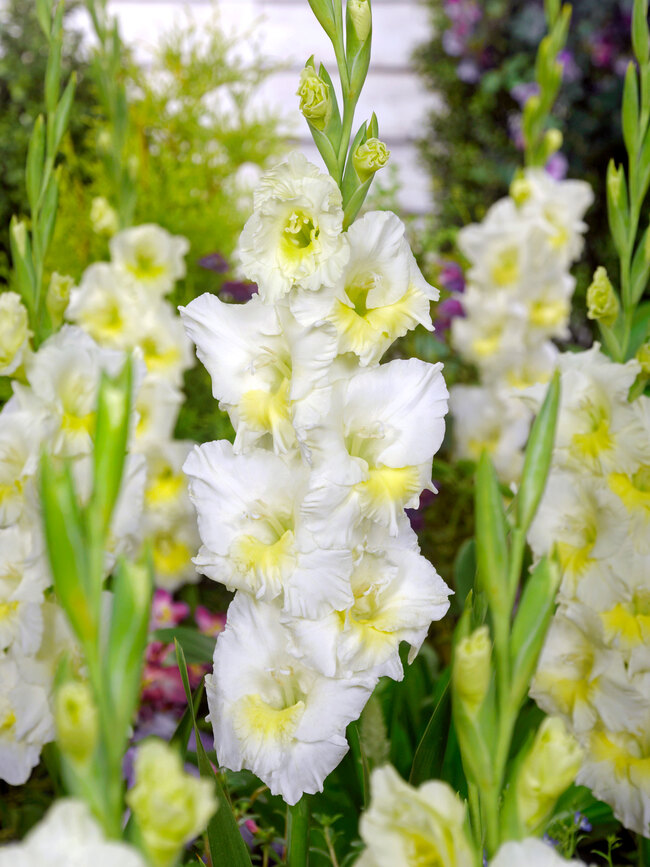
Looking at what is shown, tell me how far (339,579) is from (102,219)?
92cm

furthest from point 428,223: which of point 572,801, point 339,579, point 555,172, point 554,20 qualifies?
point 339,579

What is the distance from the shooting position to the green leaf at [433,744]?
26.9 inches

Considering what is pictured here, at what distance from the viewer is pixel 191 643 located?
102 cm

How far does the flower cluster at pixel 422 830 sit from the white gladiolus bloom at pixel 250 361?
27cm

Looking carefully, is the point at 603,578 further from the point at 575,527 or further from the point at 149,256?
the point at 149,256

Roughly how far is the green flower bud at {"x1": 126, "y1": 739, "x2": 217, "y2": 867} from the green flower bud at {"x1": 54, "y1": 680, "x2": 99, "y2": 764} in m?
0.03

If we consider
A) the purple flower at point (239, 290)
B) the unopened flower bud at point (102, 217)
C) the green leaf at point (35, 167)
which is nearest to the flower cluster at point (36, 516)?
the green leaf at point (35, 167)

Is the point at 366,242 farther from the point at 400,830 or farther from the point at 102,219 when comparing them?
the point at 102,219

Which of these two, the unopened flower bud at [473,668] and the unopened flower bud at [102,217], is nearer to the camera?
the unopened flower bud at [473,668]

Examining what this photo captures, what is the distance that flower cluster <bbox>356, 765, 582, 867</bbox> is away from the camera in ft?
1.27

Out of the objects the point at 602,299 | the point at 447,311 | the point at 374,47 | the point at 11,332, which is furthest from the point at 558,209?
the point at 374,47

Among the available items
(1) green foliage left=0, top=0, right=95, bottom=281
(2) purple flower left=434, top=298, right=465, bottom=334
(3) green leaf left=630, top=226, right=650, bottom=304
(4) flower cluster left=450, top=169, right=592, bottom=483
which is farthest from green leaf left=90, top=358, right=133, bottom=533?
(1) green foliage left=0, top=0, right=95, bottom=281

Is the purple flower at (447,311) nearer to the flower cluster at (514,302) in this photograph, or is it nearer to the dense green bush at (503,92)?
the flower cluster at (514,302)

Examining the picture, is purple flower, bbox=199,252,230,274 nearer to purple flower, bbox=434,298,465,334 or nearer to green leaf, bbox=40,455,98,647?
purple flower, bbox=434,298,465,334
